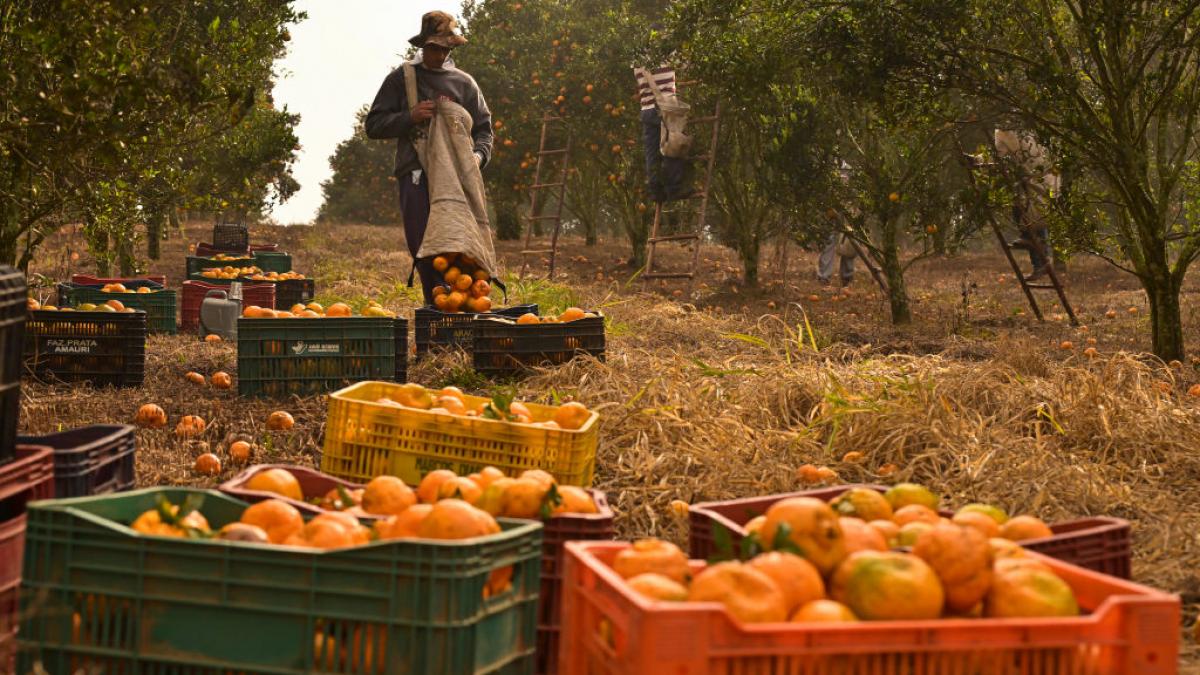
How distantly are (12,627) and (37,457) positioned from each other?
430 mm

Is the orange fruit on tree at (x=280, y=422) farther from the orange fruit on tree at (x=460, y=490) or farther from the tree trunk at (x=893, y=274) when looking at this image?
the tree trunk at (x=893, y=274)

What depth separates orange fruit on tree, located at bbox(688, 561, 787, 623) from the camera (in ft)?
8.05

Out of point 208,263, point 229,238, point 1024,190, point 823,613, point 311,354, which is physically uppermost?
point 1024,190

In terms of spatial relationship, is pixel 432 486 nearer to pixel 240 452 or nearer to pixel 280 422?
pixel 240 452

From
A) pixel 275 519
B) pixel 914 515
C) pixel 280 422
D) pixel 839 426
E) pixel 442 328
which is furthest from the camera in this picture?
pixel 442 328

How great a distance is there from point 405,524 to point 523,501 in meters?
0.42

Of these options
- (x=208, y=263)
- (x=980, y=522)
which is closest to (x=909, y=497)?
(x=980, y=522)

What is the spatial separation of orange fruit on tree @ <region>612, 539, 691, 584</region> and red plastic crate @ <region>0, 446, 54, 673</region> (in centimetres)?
139

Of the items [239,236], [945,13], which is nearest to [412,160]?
[945,13]

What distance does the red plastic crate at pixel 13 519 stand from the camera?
9.36 ft

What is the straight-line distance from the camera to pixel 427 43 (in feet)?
31.0

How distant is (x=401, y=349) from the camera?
7844 millimetres

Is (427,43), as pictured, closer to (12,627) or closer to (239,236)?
(12,627)

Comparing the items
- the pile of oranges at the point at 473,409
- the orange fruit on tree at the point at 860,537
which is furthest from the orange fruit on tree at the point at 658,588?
the pile of oranges at the point at 473,409
